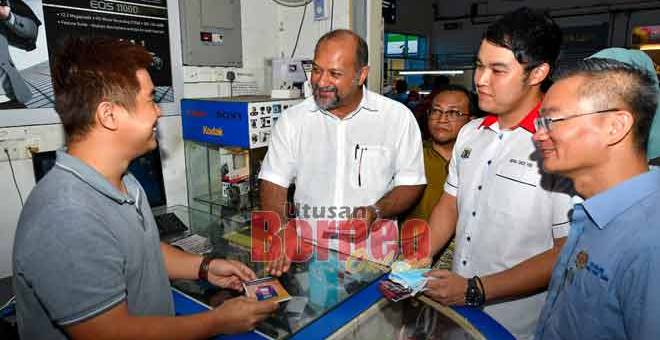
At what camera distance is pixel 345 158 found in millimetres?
2074

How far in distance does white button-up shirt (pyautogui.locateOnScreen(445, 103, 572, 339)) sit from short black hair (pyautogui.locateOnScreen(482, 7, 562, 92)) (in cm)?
20

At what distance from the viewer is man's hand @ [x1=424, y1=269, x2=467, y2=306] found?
4.50ft

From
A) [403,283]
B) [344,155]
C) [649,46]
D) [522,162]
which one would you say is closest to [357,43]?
[344,155]

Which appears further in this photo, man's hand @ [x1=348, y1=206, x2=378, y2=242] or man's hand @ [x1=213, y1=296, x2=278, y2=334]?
man's hand @ [x1=348, y1=206, x2=378, y2=242]

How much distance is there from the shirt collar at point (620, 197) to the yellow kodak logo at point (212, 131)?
1.99 m

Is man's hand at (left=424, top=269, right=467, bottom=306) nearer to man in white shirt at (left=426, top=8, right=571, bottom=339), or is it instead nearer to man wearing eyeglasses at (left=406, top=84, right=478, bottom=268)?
man in white shirt at (left=426, top=8, right=571, bottom=339)

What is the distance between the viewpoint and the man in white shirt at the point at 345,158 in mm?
2072

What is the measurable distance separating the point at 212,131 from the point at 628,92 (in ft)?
6.94

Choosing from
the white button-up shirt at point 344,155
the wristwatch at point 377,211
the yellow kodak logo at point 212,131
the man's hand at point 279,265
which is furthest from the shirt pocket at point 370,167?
the yellow kodak logo at point 212,131

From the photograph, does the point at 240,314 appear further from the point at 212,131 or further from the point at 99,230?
the point at 212,131

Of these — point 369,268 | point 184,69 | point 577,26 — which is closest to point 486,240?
point 369,268

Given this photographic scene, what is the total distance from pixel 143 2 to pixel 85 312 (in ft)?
7.09

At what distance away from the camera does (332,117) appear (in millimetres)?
2096

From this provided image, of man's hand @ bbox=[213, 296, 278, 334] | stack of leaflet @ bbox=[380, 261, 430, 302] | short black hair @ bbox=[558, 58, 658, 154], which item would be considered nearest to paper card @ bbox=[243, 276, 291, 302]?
man's hand @ bbox=[213, 296, 278, 334]
